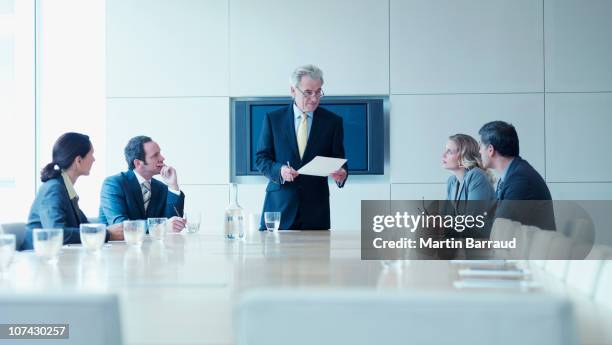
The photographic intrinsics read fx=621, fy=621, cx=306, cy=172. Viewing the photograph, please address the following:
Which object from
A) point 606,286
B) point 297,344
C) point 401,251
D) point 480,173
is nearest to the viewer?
point 297,344

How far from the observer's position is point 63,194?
3104 mm

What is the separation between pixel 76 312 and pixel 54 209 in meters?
2.04

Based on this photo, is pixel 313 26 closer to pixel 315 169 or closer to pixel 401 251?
pixel 315 169

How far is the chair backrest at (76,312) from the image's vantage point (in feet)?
3.74

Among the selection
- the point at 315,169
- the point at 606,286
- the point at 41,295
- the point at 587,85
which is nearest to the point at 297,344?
the point at 41,295

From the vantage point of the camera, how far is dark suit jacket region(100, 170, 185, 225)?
366 cm

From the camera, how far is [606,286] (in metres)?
1.43

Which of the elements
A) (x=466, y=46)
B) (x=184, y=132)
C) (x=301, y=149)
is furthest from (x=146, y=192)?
(x=466, y=46)

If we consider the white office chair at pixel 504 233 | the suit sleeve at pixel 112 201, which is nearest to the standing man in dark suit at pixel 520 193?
the white office chair at pixel 504 233

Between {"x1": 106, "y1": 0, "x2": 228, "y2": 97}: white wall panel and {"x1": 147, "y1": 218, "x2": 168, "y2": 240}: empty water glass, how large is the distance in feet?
10.3

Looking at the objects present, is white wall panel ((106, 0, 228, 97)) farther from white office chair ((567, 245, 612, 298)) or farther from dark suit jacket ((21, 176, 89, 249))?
white office chair ((567, 245, 612, 298))

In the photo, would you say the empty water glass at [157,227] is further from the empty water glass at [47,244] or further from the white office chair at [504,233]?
the white office chair at [504,233]

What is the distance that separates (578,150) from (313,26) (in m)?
2.69

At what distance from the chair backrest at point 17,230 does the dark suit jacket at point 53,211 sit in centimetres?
3
